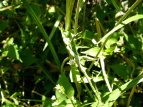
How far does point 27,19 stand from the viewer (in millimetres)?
1281

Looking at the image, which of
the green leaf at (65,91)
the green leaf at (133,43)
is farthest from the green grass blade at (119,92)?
the green leaf at (133,43)

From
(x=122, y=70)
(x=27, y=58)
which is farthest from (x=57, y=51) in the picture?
(x=122, y=70)

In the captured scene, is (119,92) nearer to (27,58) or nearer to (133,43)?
(133,43)

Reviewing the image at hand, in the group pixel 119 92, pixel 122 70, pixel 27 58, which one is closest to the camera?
pixel 119 92

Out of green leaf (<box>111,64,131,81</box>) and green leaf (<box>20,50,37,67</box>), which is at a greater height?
green leaf (<box>20,50,37,67</box>)

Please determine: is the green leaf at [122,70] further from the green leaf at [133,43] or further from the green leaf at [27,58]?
the green leaf at [27,58]

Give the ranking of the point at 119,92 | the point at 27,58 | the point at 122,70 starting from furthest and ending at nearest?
the point at 27,58 < the point at 122,70 < the point at 119,92

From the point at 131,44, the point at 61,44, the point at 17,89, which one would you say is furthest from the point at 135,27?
the point at 17,89

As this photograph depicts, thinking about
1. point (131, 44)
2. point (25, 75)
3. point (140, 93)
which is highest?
point (131, 44)

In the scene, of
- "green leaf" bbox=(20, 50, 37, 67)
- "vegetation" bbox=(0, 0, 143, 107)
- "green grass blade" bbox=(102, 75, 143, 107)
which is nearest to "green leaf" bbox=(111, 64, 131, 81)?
"vegetation" bbox=(0, 0, 143, 107)

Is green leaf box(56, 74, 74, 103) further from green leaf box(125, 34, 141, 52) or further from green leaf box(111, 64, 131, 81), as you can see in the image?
green leaf box(125, 34, 141, 52)

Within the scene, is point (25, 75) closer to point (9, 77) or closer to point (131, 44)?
point (9, 77)

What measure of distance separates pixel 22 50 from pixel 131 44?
0.51 meters

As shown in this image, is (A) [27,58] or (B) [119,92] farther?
(A) [27,58]
